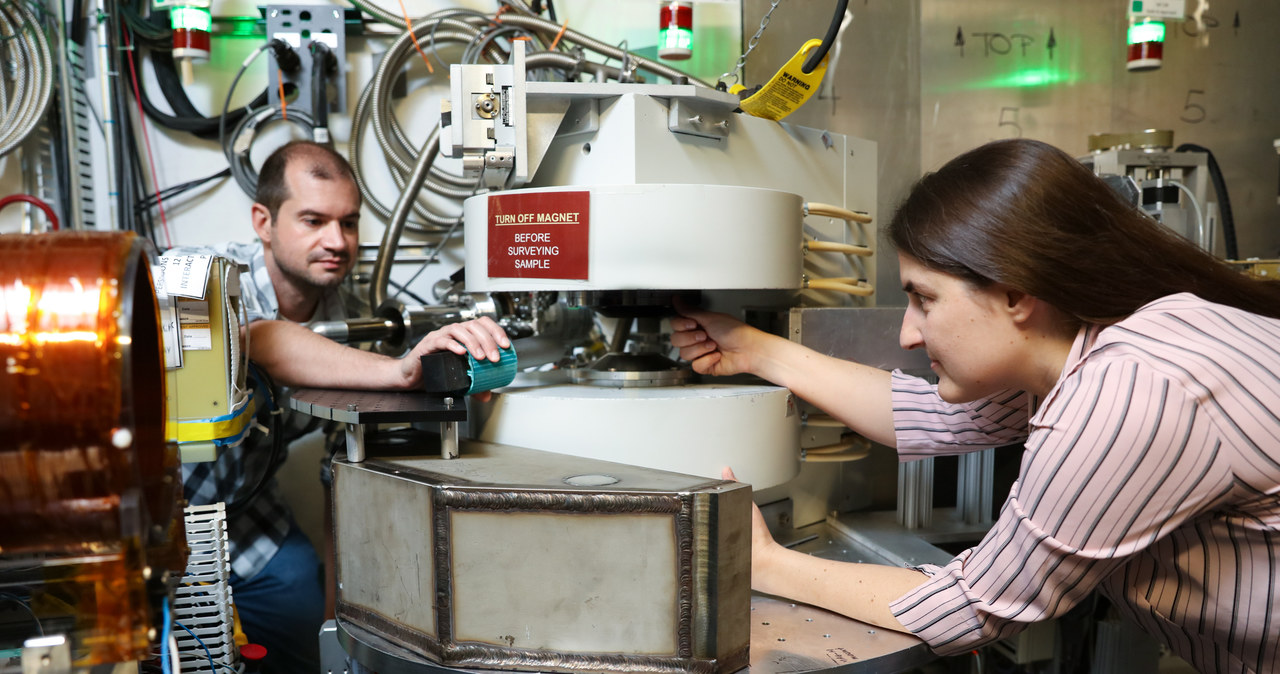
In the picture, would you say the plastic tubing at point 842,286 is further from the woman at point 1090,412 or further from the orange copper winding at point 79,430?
the orange copper winding at point 79,430

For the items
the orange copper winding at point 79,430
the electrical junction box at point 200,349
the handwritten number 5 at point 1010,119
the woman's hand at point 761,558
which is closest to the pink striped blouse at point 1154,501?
the woman's hand at point 761,558

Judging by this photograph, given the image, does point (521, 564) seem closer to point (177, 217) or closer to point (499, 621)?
point (499, 621)

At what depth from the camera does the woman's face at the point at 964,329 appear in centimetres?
87

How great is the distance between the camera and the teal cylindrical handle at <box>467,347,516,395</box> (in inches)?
38.7

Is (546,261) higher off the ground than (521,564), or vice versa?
(546,261)

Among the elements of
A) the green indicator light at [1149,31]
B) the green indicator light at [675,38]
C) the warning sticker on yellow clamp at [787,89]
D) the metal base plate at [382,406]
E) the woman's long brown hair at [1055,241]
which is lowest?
the metal base plate at [382,406]

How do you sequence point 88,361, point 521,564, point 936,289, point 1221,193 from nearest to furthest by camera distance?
point 88,361, point 521,564, point 936,289, point 1221,193

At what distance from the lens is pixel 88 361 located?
1.82ft

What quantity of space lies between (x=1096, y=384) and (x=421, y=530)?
0.63 m

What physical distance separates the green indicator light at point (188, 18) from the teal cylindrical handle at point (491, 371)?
1.20 meters

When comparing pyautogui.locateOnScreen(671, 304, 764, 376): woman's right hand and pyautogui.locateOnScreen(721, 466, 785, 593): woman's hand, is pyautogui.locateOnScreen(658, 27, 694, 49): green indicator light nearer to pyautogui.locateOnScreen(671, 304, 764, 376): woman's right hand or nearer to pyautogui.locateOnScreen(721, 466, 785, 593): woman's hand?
pyautogui.locateOnScreen(671, 304, 764, 376): woman's right hand

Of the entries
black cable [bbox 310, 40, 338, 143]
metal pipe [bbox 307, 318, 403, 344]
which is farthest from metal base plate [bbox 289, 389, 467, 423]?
black cable [bbox 310, 40, 338, 143]

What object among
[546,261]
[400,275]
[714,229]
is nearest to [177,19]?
[400,275]

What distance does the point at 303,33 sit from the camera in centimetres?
182
